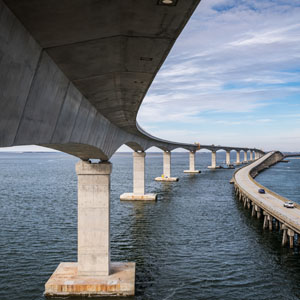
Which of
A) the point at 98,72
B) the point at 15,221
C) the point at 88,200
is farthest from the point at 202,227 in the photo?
the point at 98,72

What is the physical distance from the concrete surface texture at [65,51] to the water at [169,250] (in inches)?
615

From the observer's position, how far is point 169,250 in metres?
29.4

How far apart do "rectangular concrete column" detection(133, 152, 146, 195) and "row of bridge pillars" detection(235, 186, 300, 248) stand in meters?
16.8

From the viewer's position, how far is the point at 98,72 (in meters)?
9.15

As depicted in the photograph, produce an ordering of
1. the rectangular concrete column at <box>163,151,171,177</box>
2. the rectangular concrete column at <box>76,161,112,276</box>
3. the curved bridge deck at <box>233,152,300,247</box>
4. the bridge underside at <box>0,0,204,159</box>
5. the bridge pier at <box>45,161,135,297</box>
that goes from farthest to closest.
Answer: the rectangular concrete column at <box>163,151,171,177</box>, the curved bridge deck at <box>233,152,300,247</box>, the rectangular concrete column at <box>76,161,112,276</box>, the bridge pier at <box>45,161,135,297</box>, the bridge underside at <box>0,0,204,159</box>

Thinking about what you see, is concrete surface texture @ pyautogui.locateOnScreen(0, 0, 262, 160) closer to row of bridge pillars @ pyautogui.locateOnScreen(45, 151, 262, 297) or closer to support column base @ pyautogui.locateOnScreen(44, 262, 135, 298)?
row of bridge pillars @ pyautogui.locateOnScreen(45, 151, 262, 297)

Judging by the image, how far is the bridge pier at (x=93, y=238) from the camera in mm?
21922

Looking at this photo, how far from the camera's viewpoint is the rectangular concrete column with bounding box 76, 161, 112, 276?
22.2 metres

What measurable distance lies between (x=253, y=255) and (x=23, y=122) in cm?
2640

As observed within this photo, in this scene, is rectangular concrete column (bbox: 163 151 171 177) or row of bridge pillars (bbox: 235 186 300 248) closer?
row of bridge pillars (bbox: 235 186 300 248)

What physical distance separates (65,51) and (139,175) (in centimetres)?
5142

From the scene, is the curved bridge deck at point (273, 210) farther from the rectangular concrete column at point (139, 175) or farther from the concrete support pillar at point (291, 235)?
the rectangular concrete column at point (139, 175)

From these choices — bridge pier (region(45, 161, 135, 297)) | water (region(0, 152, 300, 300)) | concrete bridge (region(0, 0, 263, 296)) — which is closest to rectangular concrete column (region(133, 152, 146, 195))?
water (region(0, 152, 300, 300))

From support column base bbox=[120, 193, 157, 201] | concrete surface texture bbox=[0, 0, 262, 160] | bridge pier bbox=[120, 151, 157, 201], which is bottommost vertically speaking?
support column base bbox=[120, 193, 157, 201]
